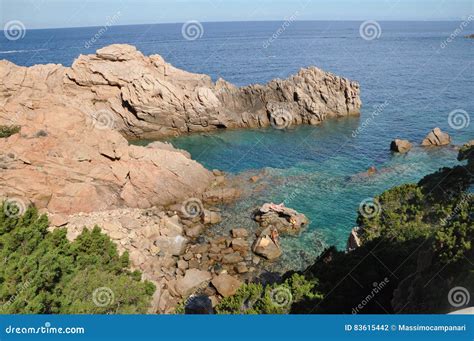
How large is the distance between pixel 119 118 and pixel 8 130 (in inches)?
759

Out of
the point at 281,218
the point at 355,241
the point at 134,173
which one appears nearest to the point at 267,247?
the point at 281,218

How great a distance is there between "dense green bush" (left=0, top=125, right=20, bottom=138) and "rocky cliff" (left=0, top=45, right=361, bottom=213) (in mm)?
753

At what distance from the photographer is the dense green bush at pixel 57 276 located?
13.2 meters

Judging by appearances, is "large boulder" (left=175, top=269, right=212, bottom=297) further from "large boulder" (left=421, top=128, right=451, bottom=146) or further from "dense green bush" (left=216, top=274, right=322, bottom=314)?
"large boulder" (left=421, top=128, right=451, bottom=146)

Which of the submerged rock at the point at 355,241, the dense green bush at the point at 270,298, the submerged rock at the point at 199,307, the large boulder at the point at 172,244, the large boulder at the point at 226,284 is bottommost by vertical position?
the large boulder at the point at 172,244

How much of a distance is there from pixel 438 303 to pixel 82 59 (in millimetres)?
56926

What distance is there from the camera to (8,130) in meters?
37.2

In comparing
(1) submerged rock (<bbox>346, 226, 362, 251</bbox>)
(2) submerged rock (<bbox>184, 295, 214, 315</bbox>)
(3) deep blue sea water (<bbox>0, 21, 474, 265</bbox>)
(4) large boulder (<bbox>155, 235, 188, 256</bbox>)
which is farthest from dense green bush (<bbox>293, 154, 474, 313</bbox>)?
(4) large boulder (<bbox>155, 235, 188, 256</bbox>)

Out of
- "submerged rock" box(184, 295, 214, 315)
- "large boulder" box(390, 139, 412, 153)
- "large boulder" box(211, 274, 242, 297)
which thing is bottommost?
"large boulder" box(211, 274, 242, 297)

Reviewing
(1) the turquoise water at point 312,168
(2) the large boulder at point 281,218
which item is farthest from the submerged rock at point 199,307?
(2) the large boulder at point 281,218

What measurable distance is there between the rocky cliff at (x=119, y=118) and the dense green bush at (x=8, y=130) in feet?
2.47

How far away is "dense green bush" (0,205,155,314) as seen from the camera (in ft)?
43.2

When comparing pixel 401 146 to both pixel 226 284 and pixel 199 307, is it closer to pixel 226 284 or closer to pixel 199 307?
pixel 226 284

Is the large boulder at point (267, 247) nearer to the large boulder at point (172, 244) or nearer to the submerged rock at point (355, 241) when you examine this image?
the large boulder at point (172, 244)
